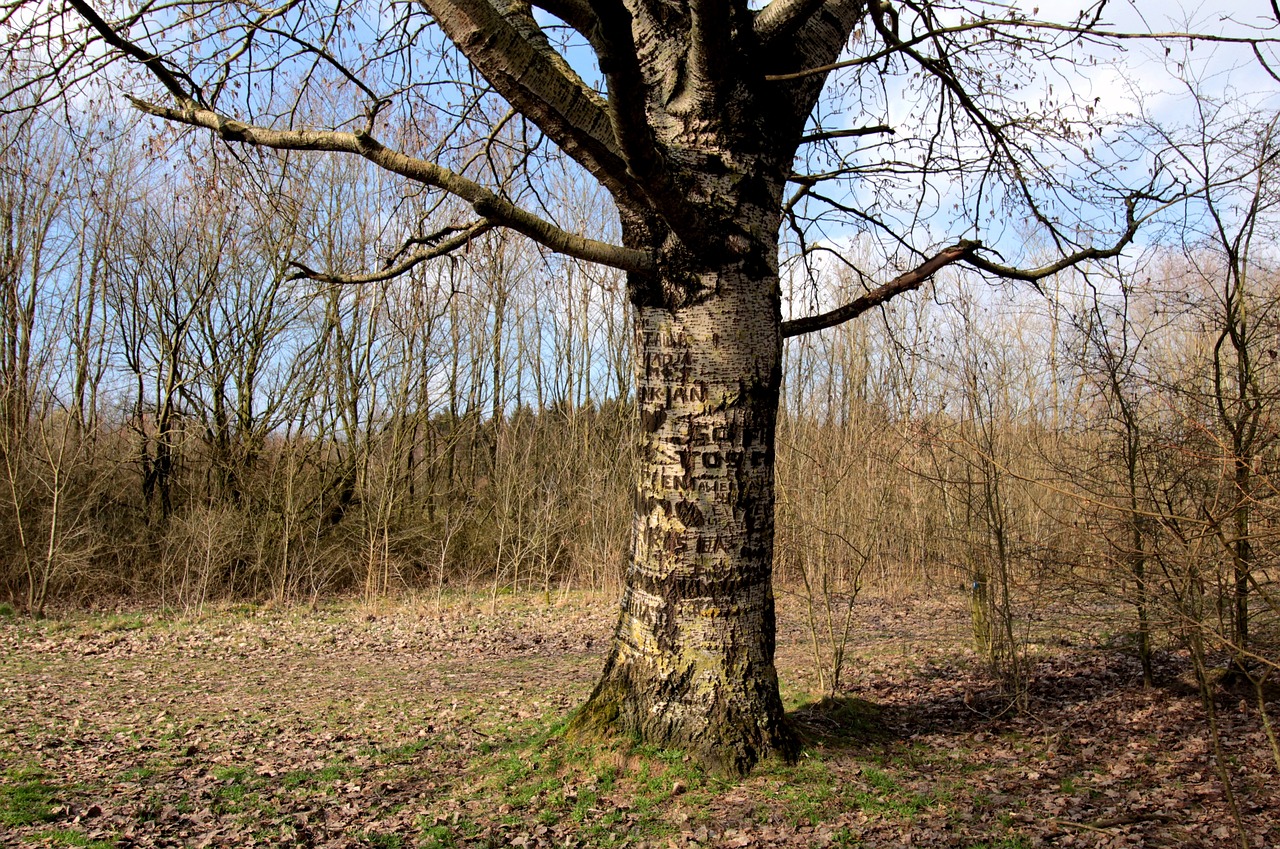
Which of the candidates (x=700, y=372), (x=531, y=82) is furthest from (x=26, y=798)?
(x=531, y=82)

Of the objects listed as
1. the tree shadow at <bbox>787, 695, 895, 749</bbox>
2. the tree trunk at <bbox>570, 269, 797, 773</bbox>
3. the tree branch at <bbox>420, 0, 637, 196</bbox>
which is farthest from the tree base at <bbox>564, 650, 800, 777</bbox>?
the tree branch at <bbox>420, 0, 637, 196</bbox>

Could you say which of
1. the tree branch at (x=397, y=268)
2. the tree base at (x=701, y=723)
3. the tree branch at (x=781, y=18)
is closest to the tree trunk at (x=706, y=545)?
the tree base at (x=701, y=723)

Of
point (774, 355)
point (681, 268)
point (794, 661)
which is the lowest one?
point (794, 661)

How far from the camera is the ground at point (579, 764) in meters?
3.25

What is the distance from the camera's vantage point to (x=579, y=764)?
364 centimetres

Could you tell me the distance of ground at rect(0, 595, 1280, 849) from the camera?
3.25m

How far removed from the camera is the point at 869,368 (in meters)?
16.8

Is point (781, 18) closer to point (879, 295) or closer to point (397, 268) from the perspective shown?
point (879, 295)

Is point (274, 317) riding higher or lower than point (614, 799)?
higher

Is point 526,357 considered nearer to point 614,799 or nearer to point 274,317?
point 274,317

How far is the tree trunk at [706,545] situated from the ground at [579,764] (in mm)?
195

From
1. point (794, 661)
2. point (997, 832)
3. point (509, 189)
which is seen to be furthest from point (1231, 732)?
point (509, 189)

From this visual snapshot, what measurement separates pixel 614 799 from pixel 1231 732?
3935 mm

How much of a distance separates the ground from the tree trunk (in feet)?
0.64
